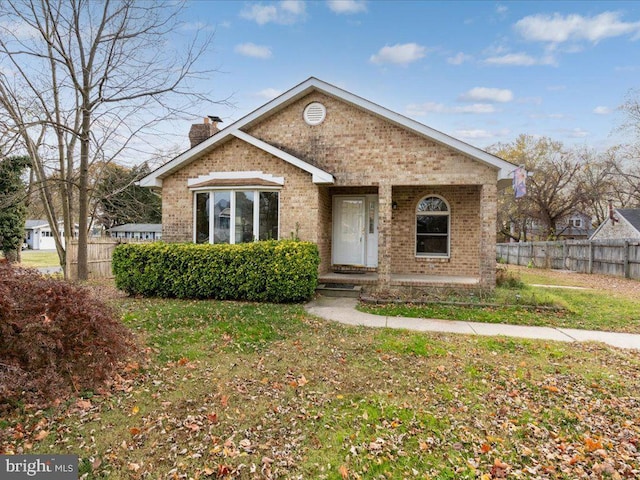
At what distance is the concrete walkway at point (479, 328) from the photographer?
6.68 m

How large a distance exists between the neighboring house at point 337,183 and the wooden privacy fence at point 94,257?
5589 mm

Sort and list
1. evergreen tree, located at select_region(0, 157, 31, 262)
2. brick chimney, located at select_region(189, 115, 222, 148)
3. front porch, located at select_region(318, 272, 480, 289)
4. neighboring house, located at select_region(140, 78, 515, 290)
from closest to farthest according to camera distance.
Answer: front porch, located at select_region(318, 272, 480, 289)
neighboring house, located at select_region(140, 78, 515, 290)
brick chimney, located at select_region(189, 115, 222, 148)
evergreen tree, located at select_region(0, 157, 31, 262)

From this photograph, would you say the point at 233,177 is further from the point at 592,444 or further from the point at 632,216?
the point at 632,216

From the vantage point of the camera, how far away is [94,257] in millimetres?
15531

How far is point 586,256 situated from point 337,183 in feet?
57.3

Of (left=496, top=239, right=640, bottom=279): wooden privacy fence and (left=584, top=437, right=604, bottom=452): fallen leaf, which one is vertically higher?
(left=496, top=239, right=640, bottom=279): wooden privacy fence

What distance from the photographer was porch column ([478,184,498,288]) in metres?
10.1

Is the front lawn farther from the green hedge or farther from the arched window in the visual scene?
the arched window

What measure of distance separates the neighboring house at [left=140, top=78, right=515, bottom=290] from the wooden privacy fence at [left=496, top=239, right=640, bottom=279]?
1065cm

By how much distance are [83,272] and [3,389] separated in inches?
466
